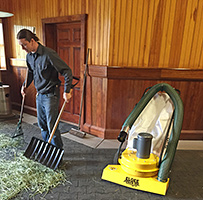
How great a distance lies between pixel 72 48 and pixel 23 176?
2.61m

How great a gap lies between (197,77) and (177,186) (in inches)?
75.5

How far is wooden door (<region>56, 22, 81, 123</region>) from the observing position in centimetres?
378

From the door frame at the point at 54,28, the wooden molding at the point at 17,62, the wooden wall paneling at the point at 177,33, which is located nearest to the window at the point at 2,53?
the wooden molding at the point at 17,62

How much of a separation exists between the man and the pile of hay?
441 mm

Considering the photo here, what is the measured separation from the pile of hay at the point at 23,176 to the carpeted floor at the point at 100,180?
0.26 ft

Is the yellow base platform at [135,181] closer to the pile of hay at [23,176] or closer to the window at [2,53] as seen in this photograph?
the pile of hay at [23,176]

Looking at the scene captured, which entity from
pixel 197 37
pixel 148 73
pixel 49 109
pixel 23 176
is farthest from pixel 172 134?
pixel 197 37

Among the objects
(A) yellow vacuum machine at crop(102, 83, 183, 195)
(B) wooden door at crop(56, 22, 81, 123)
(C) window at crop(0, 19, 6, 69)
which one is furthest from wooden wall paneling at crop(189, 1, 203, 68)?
(C) window at crop(0, 19, 6, 69)

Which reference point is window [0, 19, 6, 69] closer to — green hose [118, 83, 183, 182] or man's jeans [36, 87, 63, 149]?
man's jeans [36, 87, 63, 149]

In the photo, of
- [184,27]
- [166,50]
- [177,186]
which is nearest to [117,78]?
[166,50]

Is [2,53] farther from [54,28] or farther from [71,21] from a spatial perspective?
[71,21]

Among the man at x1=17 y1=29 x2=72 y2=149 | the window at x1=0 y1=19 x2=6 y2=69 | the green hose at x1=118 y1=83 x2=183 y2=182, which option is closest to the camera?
the green hose at x1=118 y1=83 x2=183 y2=182

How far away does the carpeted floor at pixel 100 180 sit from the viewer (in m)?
2.07

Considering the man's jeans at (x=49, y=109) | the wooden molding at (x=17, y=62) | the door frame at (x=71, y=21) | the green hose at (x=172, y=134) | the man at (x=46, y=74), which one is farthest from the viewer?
the wooden molding at (x=17, y=62)
